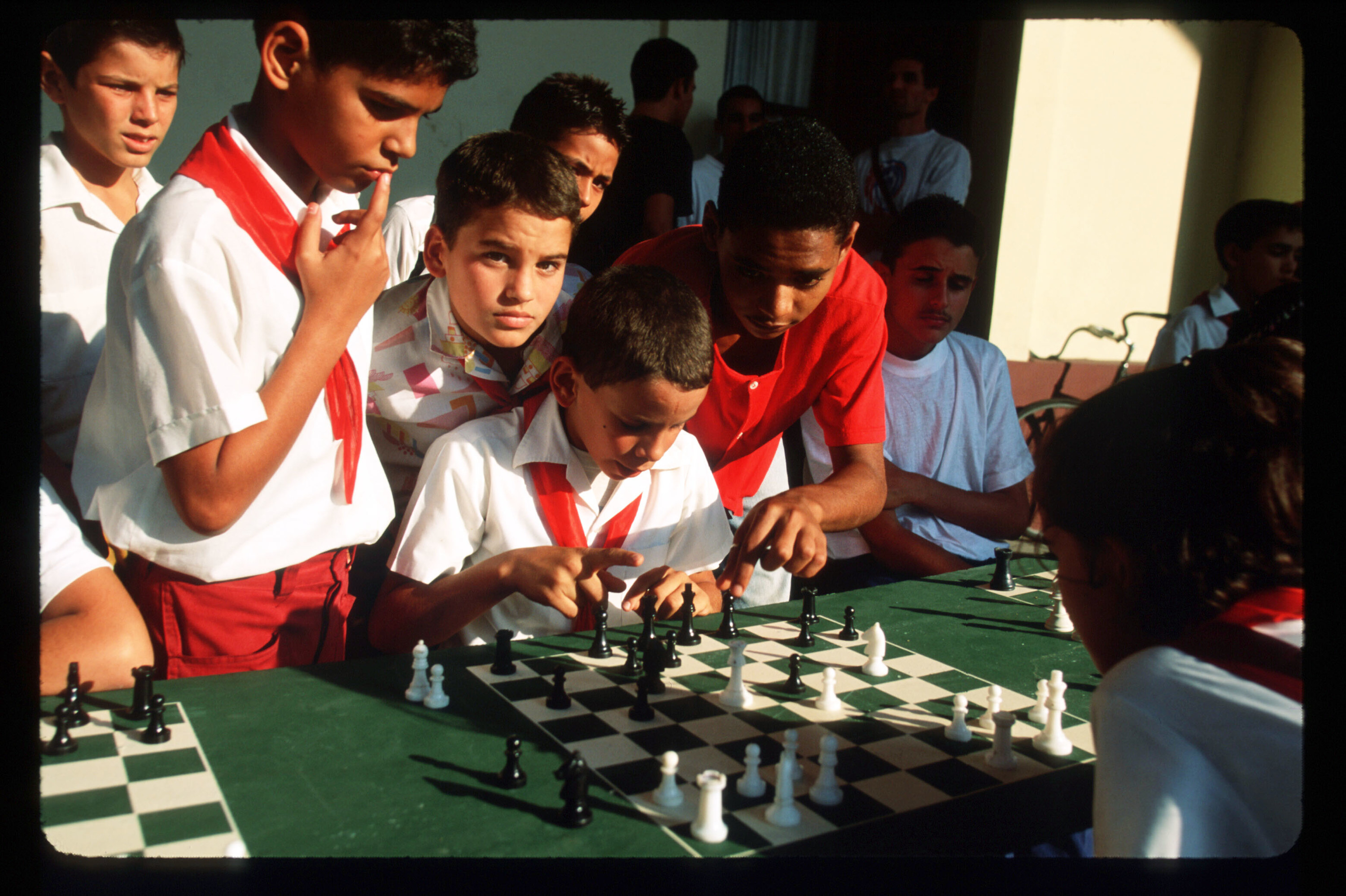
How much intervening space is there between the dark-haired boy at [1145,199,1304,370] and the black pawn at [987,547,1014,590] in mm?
1145

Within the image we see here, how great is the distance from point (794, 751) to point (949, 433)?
2.02 metres

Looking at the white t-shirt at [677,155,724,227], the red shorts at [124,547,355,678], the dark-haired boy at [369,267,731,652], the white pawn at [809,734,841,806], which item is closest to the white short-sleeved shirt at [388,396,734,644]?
the dark-haired boy at [369,267,731,652]

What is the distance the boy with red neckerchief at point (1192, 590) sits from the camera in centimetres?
92

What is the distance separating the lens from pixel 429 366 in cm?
183

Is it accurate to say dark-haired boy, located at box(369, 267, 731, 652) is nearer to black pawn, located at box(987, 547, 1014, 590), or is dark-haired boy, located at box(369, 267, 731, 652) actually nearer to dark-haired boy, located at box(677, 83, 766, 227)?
black pawn, located at box(987, 547, 1014, 590)

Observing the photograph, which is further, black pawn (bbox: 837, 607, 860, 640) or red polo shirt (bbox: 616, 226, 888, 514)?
red polo shirt (bbox: 616, 226, 888, 514)

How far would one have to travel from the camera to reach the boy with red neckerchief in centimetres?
92

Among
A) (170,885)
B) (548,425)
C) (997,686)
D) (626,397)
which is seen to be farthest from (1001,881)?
(548,425)

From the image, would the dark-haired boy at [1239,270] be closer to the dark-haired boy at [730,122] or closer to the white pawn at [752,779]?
the dark-haired boy at [730,122]

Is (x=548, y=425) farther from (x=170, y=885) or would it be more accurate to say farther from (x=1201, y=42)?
(x=1201, y=42)

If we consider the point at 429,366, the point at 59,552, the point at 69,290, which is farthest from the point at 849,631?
the point at 69,290

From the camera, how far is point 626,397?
5.73ft

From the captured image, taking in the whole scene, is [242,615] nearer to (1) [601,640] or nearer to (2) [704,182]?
(1) [601,640]

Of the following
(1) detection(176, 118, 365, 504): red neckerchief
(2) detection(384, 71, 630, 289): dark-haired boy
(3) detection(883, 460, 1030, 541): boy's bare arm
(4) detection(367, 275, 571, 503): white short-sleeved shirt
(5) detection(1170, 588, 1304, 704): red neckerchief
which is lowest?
(3) detection(883, 460, 1030, 541): boy's bare arm
